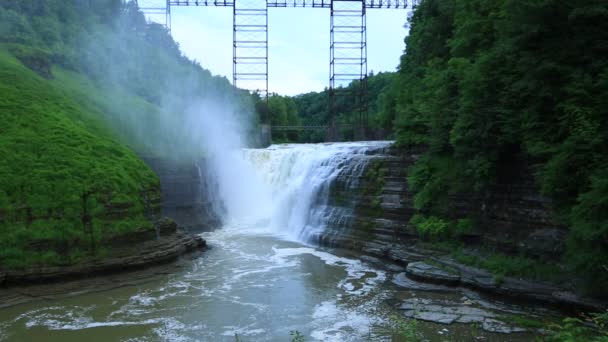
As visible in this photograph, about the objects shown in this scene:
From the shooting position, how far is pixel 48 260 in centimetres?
1270

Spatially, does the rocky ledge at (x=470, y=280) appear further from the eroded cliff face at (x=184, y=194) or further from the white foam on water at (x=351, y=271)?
the eroded cliff face at (x=184, y=194)

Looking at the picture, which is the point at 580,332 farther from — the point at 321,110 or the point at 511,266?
the point at 321,110

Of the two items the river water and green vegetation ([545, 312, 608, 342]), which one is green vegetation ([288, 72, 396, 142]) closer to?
the river water

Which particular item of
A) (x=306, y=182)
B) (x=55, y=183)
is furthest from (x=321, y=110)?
(x=55, y=183)

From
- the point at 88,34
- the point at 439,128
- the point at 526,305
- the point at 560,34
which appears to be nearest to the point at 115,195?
the point at 439,128

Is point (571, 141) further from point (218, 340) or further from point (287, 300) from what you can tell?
point (218, 340)

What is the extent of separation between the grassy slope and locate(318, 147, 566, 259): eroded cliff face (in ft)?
24.6

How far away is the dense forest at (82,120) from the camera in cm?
1341

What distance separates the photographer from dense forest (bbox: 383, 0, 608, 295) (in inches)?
356

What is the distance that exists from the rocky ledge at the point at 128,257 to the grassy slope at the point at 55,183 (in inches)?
11.8

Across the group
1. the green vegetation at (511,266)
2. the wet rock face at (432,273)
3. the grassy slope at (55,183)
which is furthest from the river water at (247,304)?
the grassy slope at (55,183)

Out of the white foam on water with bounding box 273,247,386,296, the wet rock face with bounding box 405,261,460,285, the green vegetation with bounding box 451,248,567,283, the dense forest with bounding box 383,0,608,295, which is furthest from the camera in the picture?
the white foam on water with bounding box 273,247,386,296

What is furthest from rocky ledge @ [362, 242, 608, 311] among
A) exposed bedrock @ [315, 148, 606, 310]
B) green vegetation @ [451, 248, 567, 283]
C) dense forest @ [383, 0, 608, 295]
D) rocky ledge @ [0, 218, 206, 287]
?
rocky ledge @ [0, 218, 206, 287]

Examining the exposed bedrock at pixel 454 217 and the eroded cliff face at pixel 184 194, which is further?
the eroded cliff face at pixel 184 194
